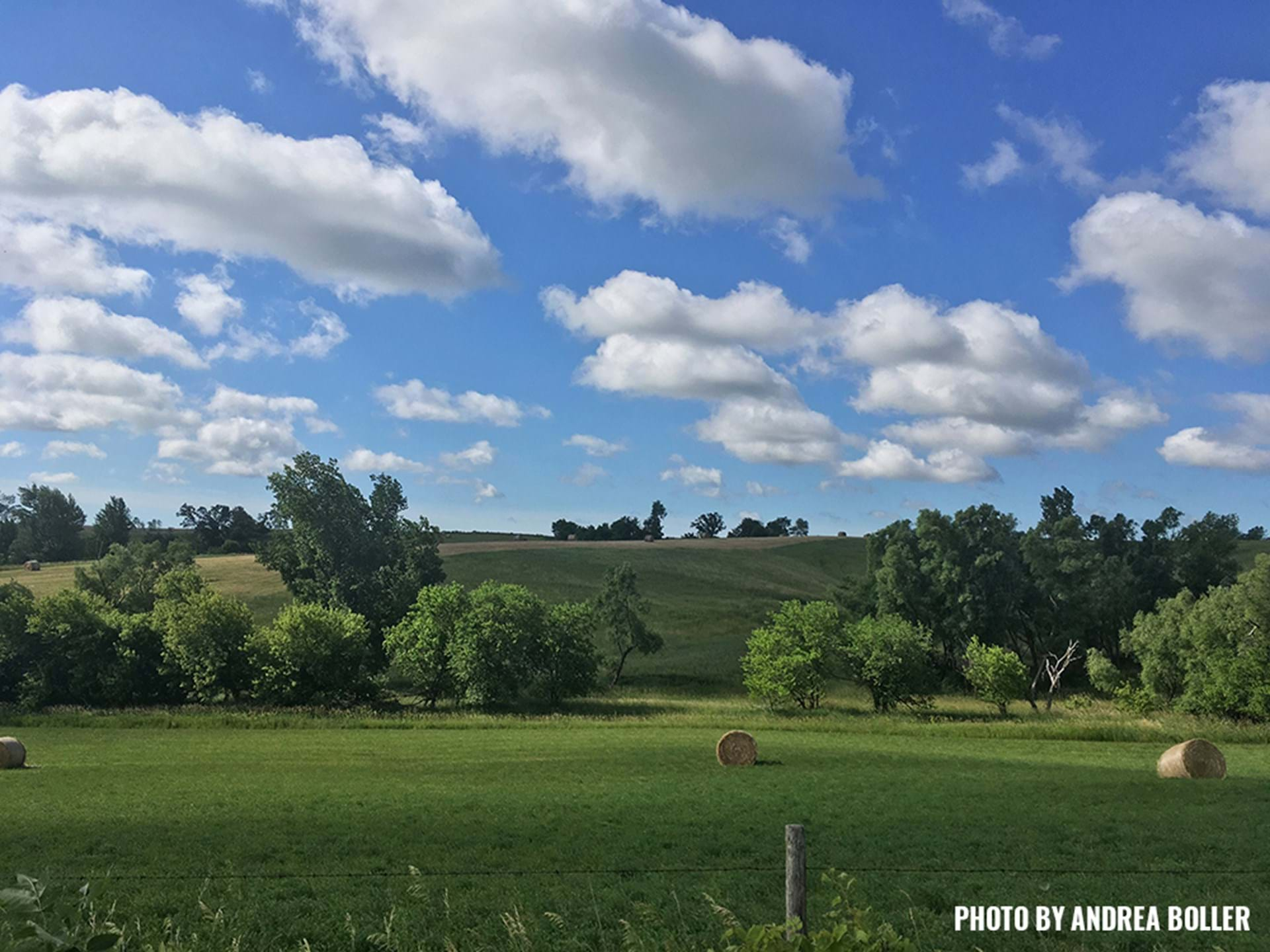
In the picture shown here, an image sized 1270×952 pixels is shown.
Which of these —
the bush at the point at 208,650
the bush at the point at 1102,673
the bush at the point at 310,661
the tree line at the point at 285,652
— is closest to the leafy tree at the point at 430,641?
the tree line at the point at 285,652

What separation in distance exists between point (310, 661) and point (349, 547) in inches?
1065

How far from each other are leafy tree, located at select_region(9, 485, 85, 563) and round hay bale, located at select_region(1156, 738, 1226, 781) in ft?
573

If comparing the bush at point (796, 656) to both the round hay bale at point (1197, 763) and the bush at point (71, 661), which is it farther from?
the bush at point (71, 661)

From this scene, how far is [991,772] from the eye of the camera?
31.8m

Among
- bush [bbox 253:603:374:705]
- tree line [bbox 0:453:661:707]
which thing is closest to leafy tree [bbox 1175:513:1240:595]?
tree line [bbox 0:453:661:707]

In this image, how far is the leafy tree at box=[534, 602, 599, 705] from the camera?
66500mm

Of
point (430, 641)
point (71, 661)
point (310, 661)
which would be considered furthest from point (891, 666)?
point (71, 661)

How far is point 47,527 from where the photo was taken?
533ft

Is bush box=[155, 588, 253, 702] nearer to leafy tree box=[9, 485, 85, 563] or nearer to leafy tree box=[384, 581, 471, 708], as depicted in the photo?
leafy tree box=[384, 581, 471, 708]

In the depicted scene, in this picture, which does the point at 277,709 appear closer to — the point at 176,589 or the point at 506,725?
the point at 506,725

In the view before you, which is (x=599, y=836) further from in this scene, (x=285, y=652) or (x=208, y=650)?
(x=208, y=650)

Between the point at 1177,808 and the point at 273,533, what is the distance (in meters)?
81.7

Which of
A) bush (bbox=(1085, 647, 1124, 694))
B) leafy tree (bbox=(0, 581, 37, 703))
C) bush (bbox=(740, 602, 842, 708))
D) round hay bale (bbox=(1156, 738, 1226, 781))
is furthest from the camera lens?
bush (bbox=(1085, 647, 1124, 694))

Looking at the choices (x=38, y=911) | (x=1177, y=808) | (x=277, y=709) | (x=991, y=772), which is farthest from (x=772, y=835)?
(x=277, y=709)
